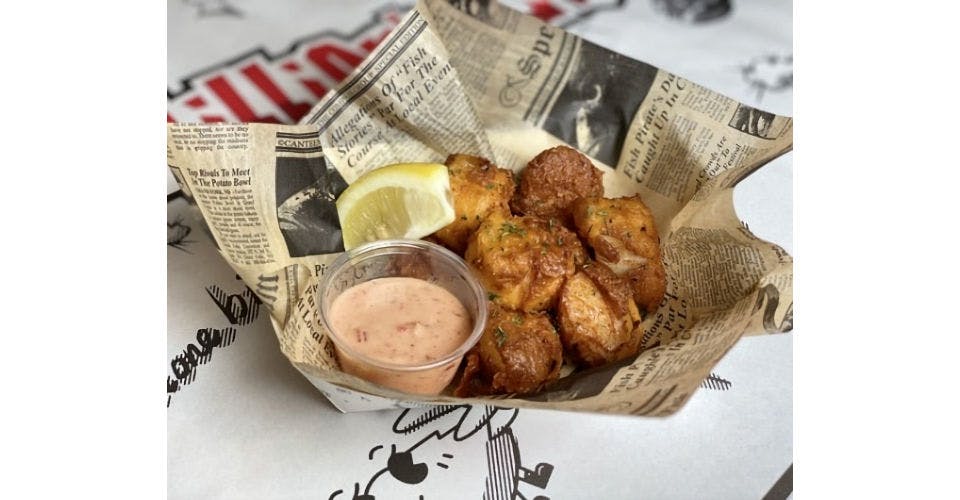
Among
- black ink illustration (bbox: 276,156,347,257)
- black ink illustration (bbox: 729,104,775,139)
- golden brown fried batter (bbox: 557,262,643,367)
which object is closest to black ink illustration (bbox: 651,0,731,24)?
black ink illustration (bbox: 729,104,775,139)

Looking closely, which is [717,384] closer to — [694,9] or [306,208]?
[306,208]

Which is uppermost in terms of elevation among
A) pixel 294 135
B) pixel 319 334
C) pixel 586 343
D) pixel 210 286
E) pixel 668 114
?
pixel 668 114

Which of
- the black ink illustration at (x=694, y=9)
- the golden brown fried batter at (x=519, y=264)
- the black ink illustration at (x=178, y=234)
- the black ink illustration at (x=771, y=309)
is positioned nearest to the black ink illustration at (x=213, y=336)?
the black ink illustration at (x=178, y=234)

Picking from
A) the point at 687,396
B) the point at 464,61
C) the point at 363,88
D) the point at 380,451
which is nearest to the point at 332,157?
the point at 363,88

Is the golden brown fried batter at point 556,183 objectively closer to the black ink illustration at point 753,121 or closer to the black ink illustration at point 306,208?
the black ink illustration at point 753,121

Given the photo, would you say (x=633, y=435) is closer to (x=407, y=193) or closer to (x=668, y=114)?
(x=407, y=193)
